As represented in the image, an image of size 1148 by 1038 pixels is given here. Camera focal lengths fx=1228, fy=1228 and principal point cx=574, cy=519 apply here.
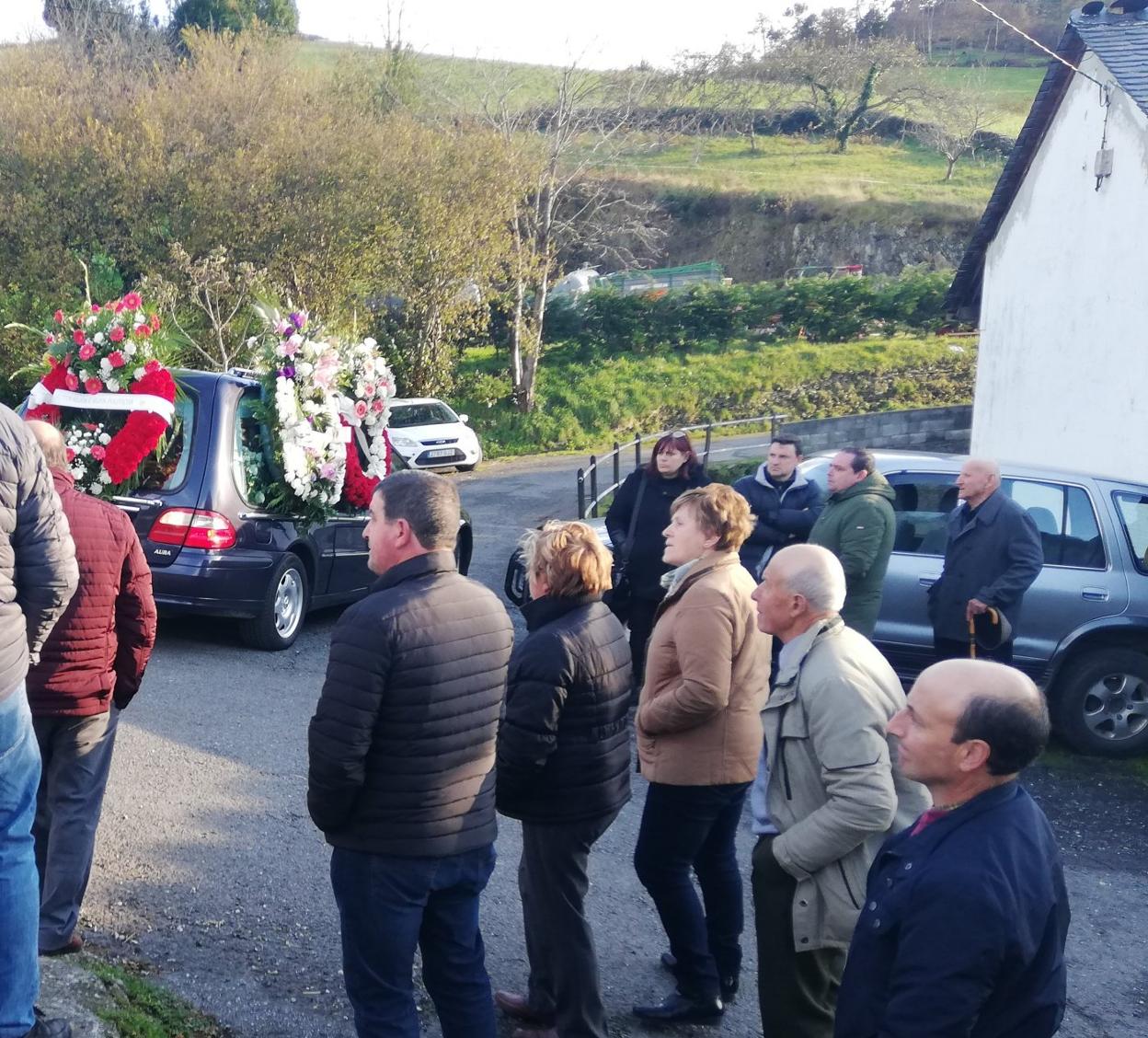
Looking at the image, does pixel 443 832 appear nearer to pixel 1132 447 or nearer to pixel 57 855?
pixel 57 855

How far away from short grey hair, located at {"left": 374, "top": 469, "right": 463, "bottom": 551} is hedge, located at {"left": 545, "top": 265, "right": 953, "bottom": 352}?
29.2m

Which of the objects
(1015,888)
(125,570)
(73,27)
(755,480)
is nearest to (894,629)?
(755,480)

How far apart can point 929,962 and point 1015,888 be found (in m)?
0.22

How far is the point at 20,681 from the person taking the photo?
10.7 ft

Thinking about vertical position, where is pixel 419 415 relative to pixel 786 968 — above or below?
below

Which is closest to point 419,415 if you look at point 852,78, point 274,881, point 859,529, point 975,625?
point 975,625

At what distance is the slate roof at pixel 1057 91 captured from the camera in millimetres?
12961

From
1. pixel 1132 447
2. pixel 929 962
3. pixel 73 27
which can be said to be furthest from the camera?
pixel 73 27

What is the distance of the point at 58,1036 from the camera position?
3.30 meters

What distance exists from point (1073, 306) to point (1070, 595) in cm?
760

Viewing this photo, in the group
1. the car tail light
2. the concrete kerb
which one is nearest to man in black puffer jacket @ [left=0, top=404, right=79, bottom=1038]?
the concrete kerb

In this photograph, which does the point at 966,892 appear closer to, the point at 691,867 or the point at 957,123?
the point at 691,867

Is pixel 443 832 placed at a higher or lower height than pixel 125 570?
lower


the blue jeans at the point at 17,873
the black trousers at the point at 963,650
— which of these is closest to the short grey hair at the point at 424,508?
the blue jeans at the point at 17,873
